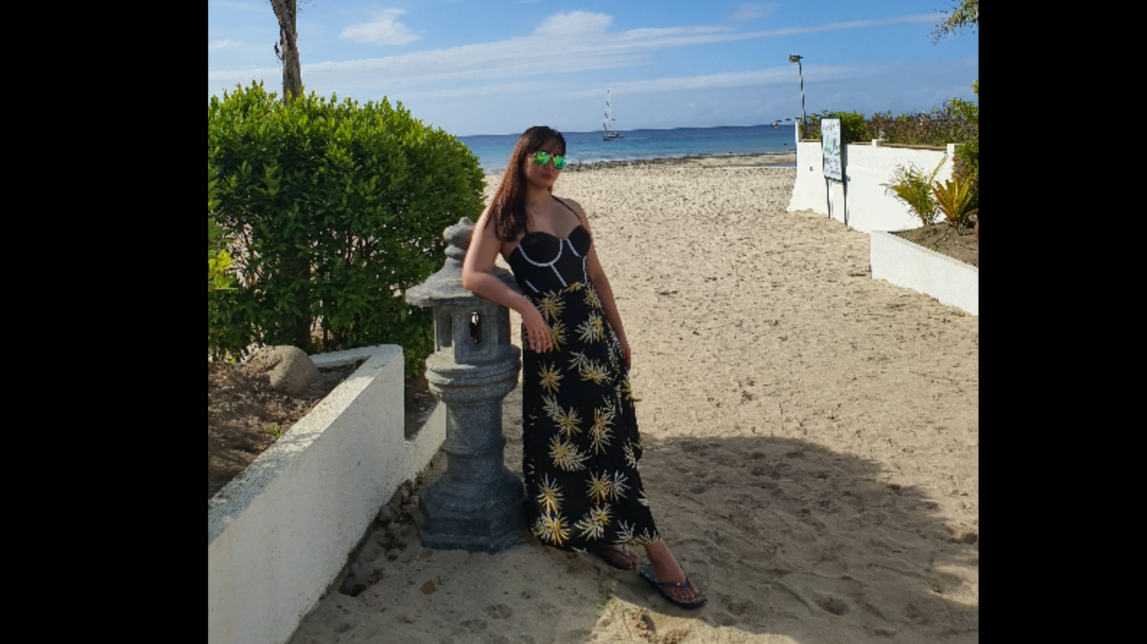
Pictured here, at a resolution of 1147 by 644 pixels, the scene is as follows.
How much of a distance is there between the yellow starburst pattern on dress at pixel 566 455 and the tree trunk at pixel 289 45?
229 inches

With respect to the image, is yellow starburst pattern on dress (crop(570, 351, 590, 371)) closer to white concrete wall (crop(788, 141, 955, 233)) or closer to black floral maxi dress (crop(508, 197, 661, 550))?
black floral maxi dress (crop(508, 197, 661, 550))

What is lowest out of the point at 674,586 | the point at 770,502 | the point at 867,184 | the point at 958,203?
the point at 674,586

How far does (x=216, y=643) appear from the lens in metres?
2.80

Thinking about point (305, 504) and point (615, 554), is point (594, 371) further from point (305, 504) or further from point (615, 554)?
point (305, 504)

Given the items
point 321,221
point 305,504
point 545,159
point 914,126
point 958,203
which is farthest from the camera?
point 914,126

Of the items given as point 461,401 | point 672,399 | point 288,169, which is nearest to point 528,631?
point 461,401

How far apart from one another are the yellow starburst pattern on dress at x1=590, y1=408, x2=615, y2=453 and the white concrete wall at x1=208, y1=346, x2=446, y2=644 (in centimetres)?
111

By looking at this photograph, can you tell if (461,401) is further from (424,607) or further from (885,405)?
(885,405)

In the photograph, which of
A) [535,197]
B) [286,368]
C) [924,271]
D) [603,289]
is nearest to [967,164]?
[924,271]

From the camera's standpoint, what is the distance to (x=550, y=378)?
151 inches

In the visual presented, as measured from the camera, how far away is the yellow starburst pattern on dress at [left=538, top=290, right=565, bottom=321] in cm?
376

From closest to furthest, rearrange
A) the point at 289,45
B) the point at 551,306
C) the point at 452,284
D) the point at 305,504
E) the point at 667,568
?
the point at 305,504 < the point at 551,306 < the point at 667,568 < the point at 452,284 < the point at 289,45

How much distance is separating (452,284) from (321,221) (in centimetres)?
124
